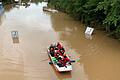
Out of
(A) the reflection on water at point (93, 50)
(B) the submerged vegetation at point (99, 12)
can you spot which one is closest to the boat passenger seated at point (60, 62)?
Answer: (A) the reflection on water at point (93, 50)

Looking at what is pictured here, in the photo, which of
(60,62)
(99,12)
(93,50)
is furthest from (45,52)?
(99,12)

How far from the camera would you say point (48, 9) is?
44.1 m

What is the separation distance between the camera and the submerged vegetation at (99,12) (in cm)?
2111

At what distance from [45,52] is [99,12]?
8.77 m

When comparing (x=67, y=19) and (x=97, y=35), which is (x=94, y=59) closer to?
(x=97, y=35)

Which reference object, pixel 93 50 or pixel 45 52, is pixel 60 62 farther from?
pixel 93 50

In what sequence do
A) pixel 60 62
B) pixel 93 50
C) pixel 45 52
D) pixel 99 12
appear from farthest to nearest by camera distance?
1. pixel 99 12
2. pixel 93 50
3. pixel 45 52
4. pixel 60 62

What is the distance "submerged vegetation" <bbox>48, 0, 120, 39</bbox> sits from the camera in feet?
69.3

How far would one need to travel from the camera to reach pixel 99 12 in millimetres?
27906

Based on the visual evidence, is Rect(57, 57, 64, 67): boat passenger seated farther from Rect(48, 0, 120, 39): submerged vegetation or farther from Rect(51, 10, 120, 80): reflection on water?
Rect(48, 0, 120, 39): submerged vegetation

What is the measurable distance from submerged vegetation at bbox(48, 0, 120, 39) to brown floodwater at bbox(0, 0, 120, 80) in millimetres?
1043

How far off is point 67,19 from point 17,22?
6.59 metres

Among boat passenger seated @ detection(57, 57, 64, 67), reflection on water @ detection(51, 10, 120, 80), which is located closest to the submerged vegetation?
reflection on water @ detection(51, 10, 120, 80)

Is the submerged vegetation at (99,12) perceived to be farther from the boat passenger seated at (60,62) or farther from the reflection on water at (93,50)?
the boat passenger seated at (60,62)
